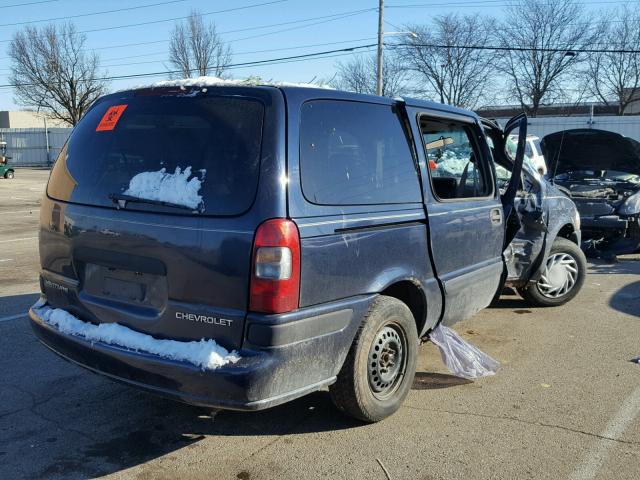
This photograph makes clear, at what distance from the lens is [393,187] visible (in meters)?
3.70

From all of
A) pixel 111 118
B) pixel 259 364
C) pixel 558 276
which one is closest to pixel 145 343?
pixel 259 364

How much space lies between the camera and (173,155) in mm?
3072

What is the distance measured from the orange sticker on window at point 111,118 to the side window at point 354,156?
1.12m

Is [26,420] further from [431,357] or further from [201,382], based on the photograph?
[431,357]

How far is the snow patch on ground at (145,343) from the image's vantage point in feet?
9.20

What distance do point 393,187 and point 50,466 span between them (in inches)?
99.4

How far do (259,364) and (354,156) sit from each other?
4.47ft

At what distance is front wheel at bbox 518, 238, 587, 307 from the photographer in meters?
6.32

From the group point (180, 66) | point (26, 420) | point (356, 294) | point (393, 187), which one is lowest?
point (26, 420)

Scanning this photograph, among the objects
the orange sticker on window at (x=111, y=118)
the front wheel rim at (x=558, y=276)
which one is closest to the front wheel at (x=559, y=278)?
the front wheel rim at (x=558, y=276)

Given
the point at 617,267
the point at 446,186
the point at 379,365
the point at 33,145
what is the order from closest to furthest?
the point at 379,365, the point at 446,186, the point at 617,267, the point at 33,145

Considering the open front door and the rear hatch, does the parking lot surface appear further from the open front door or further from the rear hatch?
the open front door

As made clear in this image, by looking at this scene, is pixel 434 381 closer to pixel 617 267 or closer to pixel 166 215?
pixel 166 215

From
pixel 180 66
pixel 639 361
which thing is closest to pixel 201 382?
pixel 639 361
